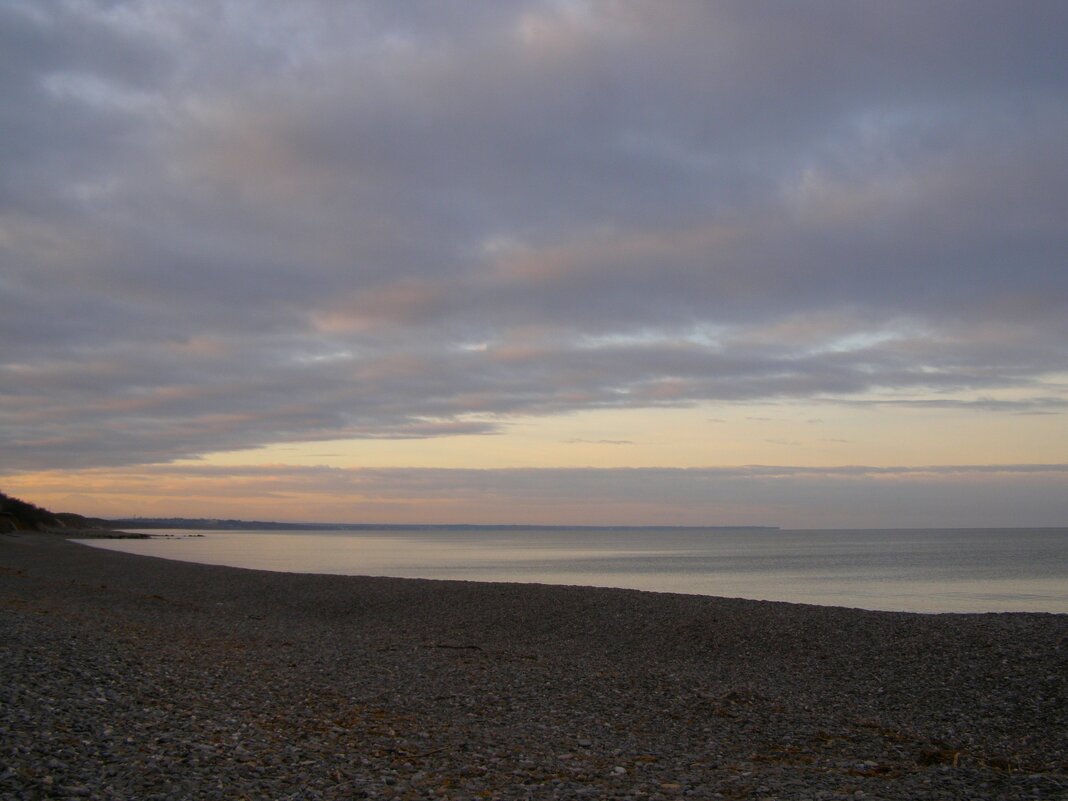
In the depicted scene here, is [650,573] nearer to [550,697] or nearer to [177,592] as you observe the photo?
[177,592]

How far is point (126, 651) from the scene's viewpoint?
46.8 feet

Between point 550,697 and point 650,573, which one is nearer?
point 550,697

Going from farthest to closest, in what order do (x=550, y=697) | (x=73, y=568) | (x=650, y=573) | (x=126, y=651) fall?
(x=650, y=573) < (x=73, y=568) < (x=126, y=651) < (x=550, y=697)

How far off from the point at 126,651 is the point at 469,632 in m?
8.79

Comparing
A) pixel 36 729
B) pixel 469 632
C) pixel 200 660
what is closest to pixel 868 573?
pixel 469 632

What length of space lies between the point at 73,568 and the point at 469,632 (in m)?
28.5

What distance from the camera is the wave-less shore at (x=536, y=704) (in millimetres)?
8258

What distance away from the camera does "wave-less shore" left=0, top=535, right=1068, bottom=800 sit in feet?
27.1

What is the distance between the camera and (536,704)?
1265cm

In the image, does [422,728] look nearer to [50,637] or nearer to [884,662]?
[50,637]

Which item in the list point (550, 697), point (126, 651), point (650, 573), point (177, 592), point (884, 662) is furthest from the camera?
point (650, 573)

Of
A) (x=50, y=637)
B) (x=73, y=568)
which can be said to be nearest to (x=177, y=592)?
(x=73, y=568)

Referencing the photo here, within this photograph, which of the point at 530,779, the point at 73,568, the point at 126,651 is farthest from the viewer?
the point at 73,568

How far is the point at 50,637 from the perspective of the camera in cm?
1461
